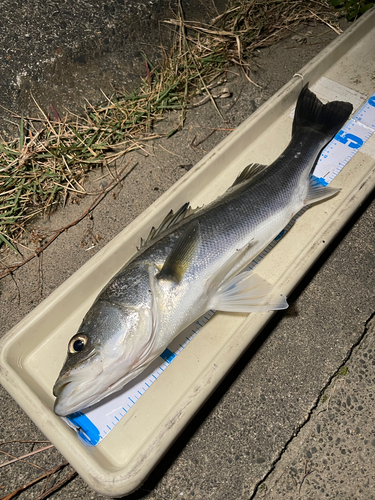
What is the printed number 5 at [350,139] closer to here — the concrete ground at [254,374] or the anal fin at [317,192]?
the concrete ground at [254,374]

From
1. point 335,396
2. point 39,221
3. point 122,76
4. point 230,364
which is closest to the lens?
point 230,364

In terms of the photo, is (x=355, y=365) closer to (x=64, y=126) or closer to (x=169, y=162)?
(x=169, y=162)

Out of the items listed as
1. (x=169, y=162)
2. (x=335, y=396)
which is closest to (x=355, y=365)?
(x=335, y=396)

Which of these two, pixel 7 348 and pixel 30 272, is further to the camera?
pixel 30 272

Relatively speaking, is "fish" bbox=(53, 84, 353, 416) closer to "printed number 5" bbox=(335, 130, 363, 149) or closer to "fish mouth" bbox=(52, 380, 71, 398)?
"fish mouth" bbox=(52, 380, 71, 398)

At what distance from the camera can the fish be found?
1734 millimetres

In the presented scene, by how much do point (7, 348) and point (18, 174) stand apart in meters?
1.47

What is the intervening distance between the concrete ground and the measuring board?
1.36 feet

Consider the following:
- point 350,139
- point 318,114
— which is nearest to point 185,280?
point 318,114

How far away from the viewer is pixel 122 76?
339 centimetres

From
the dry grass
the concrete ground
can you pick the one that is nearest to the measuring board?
the concrete ground

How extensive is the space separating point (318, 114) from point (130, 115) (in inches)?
59.5

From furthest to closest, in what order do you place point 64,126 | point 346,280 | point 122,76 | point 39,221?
point 122,76 → point 64,126 → point 39,221 → point 346,280

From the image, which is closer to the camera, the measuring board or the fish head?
the fish head
